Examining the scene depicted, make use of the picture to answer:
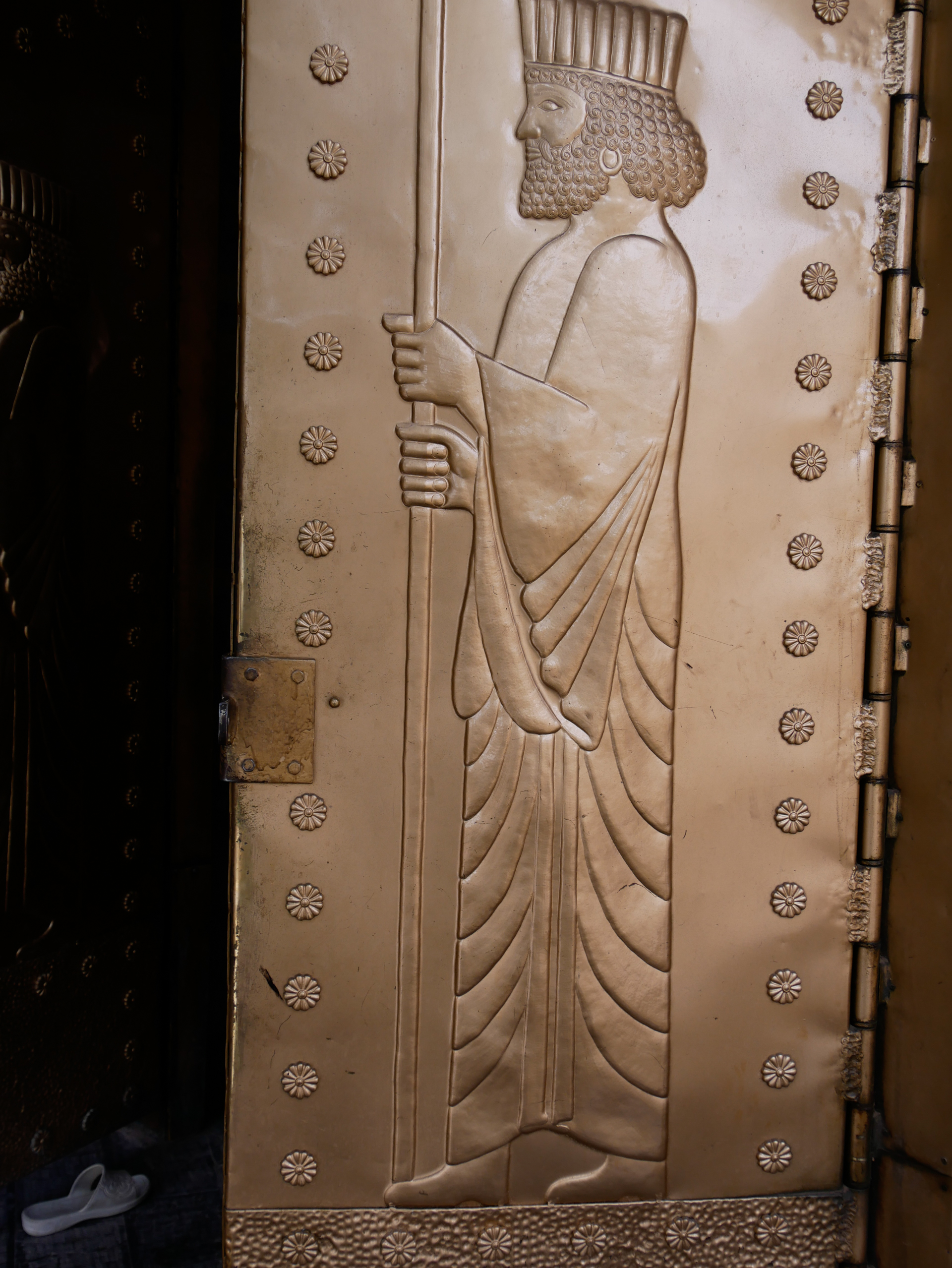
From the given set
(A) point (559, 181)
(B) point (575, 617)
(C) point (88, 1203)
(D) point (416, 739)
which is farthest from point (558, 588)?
(C) point (88, 1203)

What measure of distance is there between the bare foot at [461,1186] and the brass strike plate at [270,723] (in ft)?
2.09

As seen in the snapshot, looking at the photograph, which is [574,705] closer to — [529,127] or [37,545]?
[529,127]

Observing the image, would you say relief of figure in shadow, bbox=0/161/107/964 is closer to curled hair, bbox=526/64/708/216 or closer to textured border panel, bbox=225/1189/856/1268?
textured border panel, bbox=225/1189/856/1268

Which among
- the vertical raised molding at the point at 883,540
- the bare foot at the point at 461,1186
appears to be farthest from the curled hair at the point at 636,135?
the bare foot at the point at 461,1186

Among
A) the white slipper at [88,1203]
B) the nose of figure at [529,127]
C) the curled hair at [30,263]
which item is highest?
the nose of figure at [529,127]

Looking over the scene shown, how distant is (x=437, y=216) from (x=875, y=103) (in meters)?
0.69

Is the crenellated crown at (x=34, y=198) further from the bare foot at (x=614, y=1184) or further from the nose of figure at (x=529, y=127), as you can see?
the bare foot at (x=614, y=1184)

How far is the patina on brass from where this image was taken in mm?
1164

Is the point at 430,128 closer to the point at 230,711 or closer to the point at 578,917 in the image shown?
the point at 230,711

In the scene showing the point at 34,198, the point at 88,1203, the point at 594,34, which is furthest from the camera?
the point at 88,1203

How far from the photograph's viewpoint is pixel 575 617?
3.97 ft

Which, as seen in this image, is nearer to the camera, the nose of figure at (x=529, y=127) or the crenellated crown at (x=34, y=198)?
the nose of figure at (x=529, y=127)

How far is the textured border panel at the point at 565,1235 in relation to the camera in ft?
3.92

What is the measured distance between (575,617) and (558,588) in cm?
5
